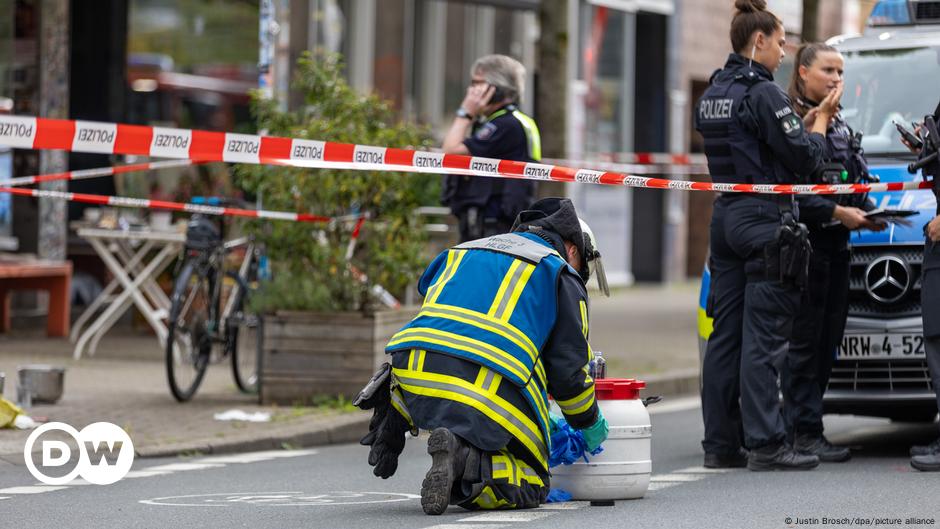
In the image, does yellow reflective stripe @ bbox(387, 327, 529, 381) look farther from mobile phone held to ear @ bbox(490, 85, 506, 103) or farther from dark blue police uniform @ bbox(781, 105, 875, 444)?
mobile phone held to ear @ bbox(490, 85, 506, 103)

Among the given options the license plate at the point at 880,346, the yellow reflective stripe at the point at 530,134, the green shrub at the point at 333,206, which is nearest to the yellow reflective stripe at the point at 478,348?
the license plate at the point at 880,346

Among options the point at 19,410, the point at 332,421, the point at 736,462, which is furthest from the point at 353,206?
the point at 736,462

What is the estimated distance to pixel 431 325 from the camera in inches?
278

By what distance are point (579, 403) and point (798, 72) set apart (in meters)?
2.93

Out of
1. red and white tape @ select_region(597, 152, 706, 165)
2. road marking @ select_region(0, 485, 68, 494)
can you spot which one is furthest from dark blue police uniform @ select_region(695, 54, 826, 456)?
red and white tape @ select_region(597, 152, 706, 165)

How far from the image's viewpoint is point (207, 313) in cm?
1141

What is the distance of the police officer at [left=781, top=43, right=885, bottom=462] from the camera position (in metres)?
8.96

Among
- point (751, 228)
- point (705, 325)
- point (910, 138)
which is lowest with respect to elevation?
point (705, 325)

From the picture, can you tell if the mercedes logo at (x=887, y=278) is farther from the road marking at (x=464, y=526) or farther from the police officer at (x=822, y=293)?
the road marking at (x=464, y=526)

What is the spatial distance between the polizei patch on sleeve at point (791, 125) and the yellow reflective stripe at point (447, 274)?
77.6 inches

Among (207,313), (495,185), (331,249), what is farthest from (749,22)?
(207,313)

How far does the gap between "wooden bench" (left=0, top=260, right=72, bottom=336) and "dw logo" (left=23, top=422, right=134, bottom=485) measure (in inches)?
211

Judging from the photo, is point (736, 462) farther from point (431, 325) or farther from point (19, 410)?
point (19, 410)

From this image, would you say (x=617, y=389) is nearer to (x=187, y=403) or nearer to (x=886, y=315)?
(x=886, y=315)
